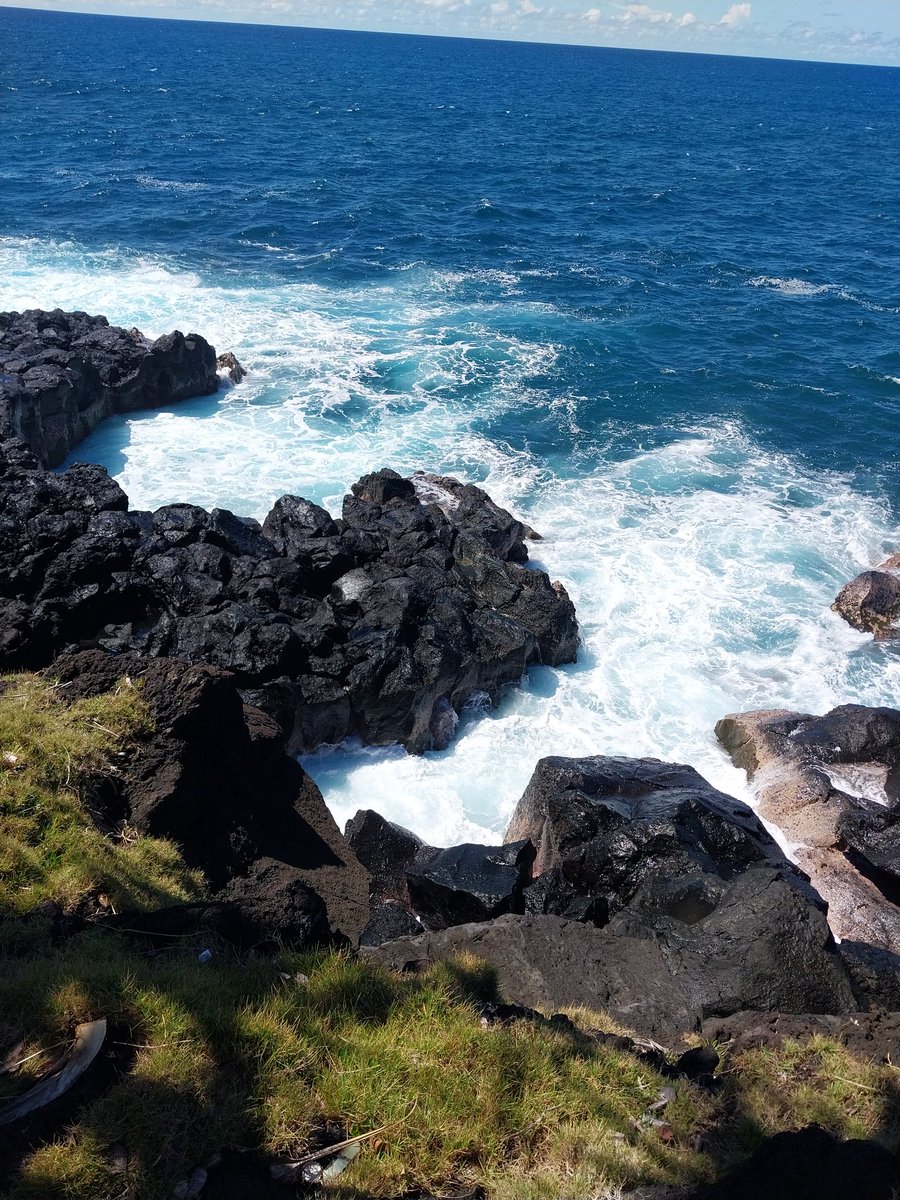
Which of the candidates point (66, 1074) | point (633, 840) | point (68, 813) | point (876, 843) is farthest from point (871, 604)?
point (66, 1074)

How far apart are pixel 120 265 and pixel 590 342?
24.4 metres

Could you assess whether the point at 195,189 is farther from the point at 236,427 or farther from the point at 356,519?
the point at 356,519

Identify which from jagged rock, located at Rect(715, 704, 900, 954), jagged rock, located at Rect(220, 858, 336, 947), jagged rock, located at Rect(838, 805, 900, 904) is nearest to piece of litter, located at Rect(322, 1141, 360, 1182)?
jagged rock, located at Rect(220, 858, 336, 947)

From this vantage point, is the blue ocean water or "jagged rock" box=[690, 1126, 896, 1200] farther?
the blue ocean water

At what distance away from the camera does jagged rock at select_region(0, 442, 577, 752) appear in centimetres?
1734

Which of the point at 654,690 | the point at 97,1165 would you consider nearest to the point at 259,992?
the point at 97,1165

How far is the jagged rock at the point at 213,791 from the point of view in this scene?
10.7 metres

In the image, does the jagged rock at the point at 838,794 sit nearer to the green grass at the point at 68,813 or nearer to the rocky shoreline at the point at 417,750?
the rocky shoreline at the point at 417,750

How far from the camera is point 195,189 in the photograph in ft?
209

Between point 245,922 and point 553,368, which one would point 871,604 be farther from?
point 245,922

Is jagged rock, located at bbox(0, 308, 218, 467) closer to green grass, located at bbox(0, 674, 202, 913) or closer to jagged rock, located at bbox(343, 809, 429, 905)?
green grass, located at bbox(0, 674, 202, 913)

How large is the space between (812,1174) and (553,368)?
35.0 metres

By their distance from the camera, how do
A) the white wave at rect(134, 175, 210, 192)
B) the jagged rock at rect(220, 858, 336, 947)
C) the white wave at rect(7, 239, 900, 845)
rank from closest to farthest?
the jagged rock at rect(220, 858, 336, 947)
the white wave at rect(7, 239, 900, 845)
the white wave at rect(134, 175, 210, 192)

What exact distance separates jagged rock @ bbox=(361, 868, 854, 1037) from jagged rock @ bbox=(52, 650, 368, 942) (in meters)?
1.93
